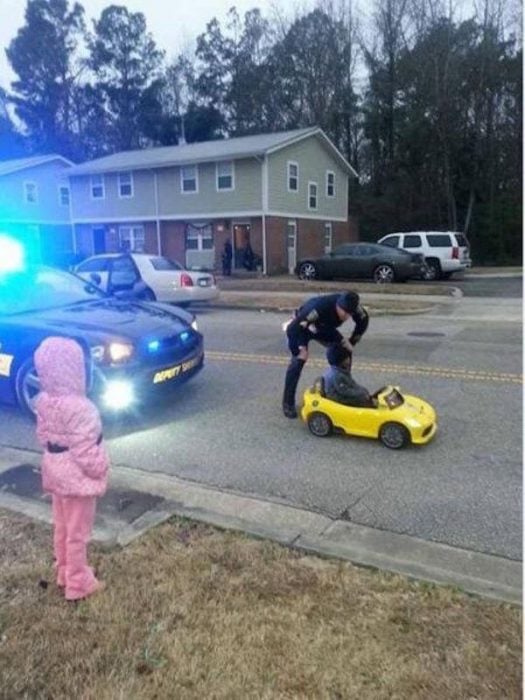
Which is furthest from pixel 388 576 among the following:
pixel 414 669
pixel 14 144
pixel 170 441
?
pixel 14 144

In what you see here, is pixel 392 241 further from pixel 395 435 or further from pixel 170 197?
pixel 395 435

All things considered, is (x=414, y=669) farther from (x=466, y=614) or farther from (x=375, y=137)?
(x=375, y=137)

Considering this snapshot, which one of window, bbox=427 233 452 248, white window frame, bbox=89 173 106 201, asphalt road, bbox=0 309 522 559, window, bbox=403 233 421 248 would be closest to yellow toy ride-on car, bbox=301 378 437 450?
asphalt road, bbox=0 309 522 559

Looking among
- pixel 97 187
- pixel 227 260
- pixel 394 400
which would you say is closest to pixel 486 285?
pixel 227 260

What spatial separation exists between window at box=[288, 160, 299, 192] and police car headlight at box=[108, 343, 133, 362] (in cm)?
2380

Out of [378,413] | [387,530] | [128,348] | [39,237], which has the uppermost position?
[39,237]

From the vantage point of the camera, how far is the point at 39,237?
1377 inches

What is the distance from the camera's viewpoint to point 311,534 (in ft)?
11.7

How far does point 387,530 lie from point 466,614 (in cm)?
97

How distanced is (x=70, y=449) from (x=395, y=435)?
9.62ft

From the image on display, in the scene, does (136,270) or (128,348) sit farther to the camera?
(136,270)

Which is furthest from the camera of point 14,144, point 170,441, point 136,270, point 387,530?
point 14,144

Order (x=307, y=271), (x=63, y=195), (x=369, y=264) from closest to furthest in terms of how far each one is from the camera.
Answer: (x=369, y=264) < (x=307, y=271) < (x=63, y=195)

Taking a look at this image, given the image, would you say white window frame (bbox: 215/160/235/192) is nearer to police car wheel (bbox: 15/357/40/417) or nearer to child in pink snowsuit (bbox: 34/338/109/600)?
police car wheel (bbox: 15/357/40/417)
